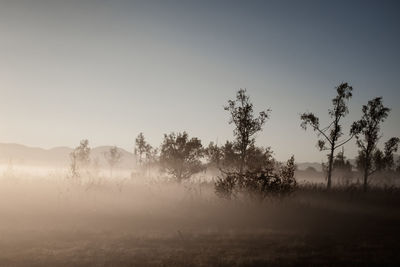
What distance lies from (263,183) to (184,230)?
6.73 metres

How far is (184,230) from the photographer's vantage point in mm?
12867

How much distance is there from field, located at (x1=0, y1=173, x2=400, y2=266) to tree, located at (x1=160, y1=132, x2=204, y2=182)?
7.84 meters

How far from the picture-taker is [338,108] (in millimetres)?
30641

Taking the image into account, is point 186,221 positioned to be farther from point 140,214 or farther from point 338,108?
point 338,108

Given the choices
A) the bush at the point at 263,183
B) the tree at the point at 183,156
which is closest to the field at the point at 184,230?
the bush at the point at 263,183

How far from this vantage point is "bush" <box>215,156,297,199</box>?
1788cm

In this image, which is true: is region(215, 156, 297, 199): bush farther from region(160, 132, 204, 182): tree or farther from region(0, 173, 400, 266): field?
region(160, 132, 204, 182): tree

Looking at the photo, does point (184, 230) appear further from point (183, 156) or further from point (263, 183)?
point (183, 156)

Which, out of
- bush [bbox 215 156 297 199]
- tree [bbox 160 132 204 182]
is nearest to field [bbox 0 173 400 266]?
bush [bbox 215 156 297 199]

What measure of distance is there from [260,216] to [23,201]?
43.6 ft

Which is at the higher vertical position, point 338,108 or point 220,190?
point 338,108

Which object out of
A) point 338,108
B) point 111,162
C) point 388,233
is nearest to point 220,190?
point 388,233

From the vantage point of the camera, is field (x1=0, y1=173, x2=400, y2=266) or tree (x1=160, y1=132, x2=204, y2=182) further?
tree (x1=160, y1=132, x2=204, y2=182)

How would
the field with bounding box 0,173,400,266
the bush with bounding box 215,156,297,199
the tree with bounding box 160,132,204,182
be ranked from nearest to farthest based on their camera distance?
the field with bounding box 0,173,400,266
the bush with bounding box 215,156,297,199
the tree with bounding box 160,132,204,182
